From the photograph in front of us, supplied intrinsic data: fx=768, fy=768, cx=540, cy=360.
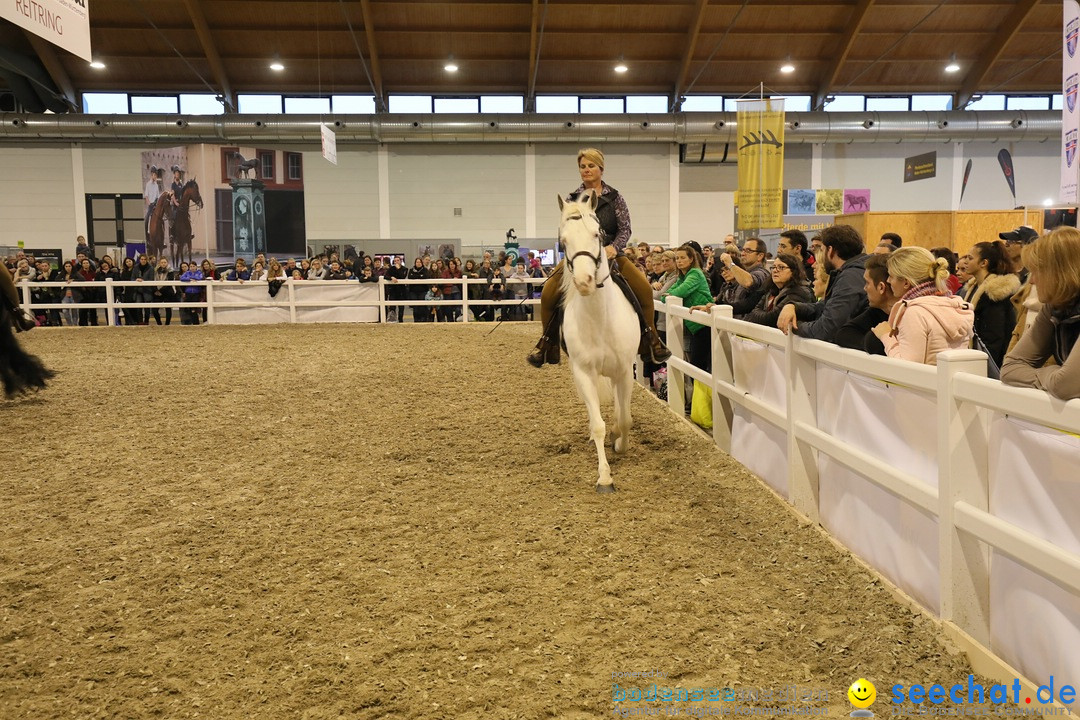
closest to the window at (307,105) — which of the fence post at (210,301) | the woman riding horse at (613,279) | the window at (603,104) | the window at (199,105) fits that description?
the window at (199,105)

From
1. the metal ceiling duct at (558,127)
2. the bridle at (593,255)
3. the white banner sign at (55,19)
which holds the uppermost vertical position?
the metal ceiling duct at (558,127)

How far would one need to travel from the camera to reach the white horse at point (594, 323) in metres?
5.30

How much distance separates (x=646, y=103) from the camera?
1077 inches

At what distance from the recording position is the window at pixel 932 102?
27312mm

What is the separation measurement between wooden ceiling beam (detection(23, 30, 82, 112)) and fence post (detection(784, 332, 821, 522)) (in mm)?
26547

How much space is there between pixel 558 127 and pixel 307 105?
9.05 meters

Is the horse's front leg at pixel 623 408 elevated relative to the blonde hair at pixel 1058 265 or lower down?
lower down

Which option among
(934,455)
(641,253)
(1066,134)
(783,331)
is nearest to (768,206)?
(641,253)

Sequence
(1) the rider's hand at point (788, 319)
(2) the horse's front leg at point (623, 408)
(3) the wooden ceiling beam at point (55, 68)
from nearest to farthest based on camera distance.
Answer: (1) the rider's hand at point (788, 319) < (2) the horse's front leg at point (623, 408) < (3) the wooden ceiling beam at point (55, 68)

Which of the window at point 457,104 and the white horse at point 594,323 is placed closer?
the white horse at point 594,323

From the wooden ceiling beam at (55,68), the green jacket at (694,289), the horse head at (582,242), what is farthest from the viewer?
the wooden ceiling beam at (55,68)

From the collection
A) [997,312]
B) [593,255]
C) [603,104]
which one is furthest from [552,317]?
[603,104]

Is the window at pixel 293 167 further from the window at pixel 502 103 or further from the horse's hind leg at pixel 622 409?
the horse's hind leg at pixel 622 409

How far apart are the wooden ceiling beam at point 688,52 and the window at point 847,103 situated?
18.2 feet
